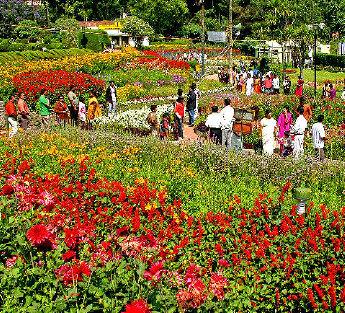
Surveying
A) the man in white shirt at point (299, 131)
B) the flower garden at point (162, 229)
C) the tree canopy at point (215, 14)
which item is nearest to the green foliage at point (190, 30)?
the tree canopy at point (215, 14)

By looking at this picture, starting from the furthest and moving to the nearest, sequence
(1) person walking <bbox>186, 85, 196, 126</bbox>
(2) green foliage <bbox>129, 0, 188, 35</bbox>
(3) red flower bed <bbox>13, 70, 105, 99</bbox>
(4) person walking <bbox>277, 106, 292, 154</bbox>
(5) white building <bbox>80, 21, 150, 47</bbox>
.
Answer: (2) green foliage <bbox>129, 0, 188, 35</bbox>, (5) white building <bbox>80, 21, 150, 47</bbox>, (3) red flower bed <bbox>13, 70, 105, 99</bbox>, (1) person walking <bbox>186, 85, 196, 126</bbox>, (4) person walking <bbox>277, 106, 292, 154</bbox>

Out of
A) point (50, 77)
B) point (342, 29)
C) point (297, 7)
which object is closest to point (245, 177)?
point (50, 77)

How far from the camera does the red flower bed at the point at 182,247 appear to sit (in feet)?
14.2

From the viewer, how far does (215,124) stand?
1230 cm

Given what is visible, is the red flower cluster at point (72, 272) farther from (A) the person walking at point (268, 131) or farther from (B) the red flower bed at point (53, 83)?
(B) the red flower bed at point (53, 83)

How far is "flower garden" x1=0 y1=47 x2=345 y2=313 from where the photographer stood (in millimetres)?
4297

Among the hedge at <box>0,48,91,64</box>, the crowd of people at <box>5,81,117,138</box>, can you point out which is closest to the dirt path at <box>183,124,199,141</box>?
the crowd of people at <box>5,81,117,138</box>

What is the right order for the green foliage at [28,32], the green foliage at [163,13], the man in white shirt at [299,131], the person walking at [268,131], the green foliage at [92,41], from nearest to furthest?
the man in white shirt at [299,131], the person walking at [268,131], the green foliage at [92,41], the green foliage at [28,32], the green foliage at [163,13]

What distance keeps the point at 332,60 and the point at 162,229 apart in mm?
40938

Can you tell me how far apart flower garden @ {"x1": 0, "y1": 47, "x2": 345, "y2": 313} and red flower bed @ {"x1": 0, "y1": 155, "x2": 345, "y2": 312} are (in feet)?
0.05

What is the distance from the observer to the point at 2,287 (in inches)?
176

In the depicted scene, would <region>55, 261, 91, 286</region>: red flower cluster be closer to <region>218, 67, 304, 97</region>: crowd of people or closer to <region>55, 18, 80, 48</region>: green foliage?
<region>218, 67, 304, 97</region>: crowd of people

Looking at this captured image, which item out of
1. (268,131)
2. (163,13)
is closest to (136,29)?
(163,13)

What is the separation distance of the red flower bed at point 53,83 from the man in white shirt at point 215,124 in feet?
24.6
